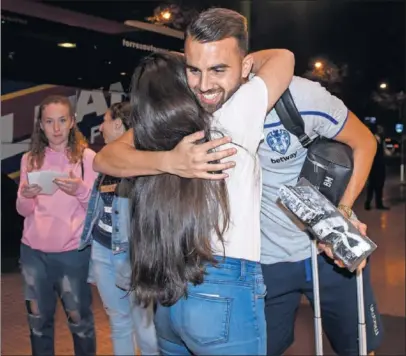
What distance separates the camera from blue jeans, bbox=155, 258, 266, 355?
1721 millimetres

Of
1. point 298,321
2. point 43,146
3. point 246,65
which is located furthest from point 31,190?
point 298,321

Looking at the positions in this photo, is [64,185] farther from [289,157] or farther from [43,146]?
[289,157]

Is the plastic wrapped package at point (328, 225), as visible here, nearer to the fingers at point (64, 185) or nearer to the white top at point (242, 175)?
the white top at point (242, 175)

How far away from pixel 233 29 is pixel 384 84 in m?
5.65

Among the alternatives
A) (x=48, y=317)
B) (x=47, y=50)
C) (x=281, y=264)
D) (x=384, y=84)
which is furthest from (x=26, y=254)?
(x=384, y=84)

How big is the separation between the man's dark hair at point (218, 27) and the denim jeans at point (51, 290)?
1.81 metres

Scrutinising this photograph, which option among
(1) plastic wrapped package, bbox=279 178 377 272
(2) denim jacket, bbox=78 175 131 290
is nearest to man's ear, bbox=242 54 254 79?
(1) plastic wrapped package, bbox=279 178 377 272

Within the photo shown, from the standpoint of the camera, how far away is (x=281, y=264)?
97.2 inches

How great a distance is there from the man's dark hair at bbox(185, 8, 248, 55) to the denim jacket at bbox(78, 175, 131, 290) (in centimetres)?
111

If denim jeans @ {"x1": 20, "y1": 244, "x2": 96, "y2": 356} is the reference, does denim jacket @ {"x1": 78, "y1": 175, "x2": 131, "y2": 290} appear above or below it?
above

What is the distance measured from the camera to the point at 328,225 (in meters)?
1.96

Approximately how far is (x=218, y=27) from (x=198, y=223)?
610mm

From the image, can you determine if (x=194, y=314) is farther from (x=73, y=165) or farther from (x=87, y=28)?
(x=87, y=28)

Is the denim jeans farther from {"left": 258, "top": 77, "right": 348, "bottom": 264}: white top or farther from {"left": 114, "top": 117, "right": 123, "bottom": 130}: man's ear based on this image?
{"left": 258, "top": 77, "right": 348, "bottom": 264}: white top
